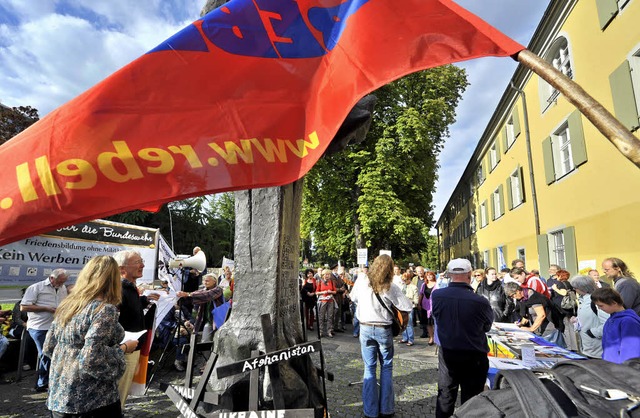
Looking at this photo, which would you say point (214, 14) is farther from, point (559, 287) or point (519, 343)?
→ point (559, 287)

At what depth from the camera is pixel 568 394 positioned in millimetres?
938

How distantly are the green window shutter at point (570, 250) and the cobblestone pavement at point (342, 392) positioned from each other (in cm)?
609

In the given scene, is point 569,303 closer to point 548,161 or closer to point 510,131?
point 548,161

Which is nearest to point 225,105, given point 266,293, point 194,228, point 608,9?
point 266,293

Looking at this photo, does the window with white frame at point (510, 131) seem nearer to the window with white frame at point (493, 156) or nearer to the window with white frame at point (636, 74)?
the window with white frame at point (493, 156)

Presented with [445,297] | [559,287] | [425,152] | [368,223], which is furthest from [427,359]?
[425,152]

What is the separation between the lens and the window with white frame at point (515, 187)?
15923 mm

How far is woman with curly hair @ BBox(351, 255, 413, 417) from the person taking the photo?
4.29m

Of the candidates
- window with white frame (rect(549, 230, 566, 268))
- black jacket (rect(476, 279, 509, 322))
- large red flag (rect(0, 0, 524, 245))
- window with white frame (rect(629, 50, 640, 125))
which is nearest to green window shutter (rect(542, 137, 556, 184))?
window with white frame (rect(549, 230, 566, 268))

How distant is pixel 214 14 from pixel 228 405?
115 inches

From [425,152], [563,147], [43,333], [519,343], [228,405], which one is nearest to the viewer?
[228,405]

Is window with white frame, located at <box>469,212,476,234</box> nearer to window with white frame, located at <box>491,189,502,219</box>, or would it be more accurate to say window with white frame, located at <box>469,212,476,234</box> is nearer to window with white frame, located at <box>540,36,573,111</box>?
window with white frame, located at <box>491,189,502,219</box>

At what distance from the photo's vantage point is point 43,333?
19.0ft

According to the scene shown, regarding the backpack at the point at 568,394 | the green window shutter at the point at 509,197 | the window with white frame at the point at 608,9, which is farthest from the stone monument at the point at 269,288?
the green window shutter at the point at 509,197
